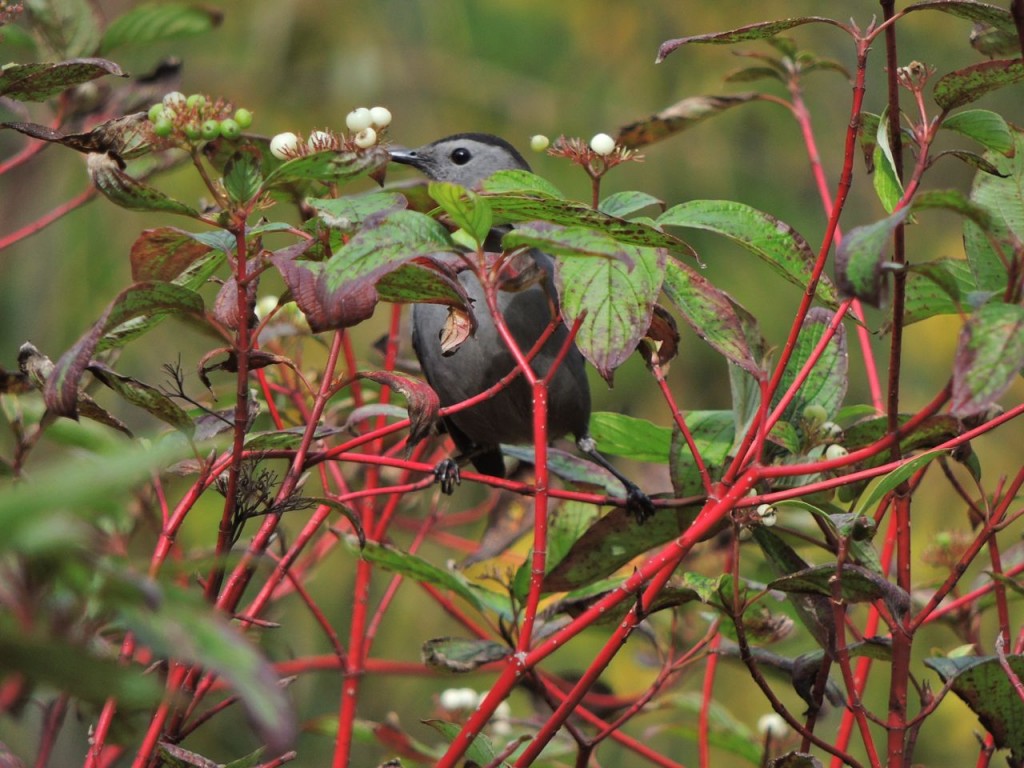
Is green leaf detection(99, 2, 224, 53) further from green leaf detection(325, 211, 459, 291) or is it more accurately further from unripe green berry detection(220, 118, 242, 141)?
green leaf detection(325, 211, 459, 291)

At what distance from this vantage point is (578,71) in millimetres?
5488

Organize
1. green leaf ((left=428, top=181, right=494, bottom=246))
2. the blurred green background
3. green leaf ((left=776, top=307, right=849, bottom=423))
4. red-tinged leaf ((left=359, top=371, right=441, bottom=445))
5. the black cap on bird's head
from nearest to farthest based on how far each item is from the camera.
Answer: green leaf ((left=428, top=181, right=494, bottom=246))
red-tinged leaf ((left=359, top=371, right=441, bottom=445))
green leaf ((left=776, top=307, right=849, bottom=423))
the black cap on bird's head
the blurred green background

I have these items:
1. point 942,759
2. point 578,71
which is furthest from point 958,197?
point 578,71

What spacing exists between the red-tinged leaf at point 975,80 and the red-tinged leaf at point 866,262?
317 mm

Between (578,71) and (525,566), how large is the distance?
14.3 ft

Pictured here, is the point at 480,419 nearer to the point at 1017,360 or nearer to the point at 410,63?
the point at 1017,360

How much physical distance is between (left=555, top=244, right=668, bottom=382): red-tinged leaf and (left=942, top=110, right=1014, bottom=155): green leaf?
0.33m

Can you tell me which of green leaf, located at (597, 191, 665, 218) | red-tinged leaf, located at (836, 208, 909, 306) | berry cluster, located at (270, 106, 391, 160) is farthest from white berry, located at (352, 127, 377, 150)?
red-tinged leaf, located at (836, 208, 909, 306)

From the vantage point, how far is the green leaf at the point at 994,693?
1.18m

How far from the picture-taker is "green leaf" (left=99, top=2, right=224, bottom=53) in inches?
68.0

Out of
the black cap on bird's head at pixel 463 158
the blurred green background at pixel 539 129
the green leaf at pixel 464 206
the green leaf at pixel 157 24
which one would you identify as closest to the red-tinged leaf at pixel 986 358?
the green leaf at pixel 464 206

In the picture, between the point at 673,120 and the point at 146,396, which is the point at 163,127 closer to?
the point at 146,396

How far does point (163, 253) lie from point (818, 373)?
746 millimetres

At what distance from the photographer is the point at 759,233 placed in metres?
1.23
